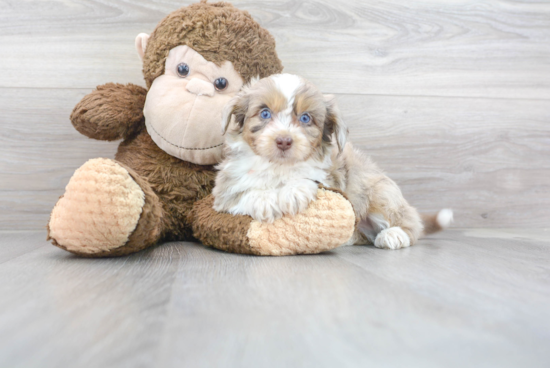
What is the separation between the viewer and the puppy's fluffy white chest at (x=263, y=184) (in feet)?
4.54

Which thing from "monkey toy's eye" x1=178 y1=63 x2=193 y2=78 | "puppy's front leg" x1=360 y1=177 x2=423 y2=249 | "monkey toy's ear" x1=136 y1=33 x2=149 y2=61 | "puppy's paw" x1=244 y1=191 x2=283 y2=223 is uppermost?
"monkey toy's ear" x1=136 y1=33 x2=149 y2=61

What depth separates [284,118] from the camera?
1.41 m

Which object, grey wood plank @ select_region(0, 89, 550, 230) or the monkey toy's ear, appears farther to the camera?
grey wood plank @ select_region(0, 89, 550, 230)

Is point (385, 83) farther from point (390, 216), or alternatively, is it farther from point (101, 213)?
point (101, 213)

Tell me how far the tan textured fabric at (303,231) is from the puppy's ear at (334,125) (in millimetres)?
243

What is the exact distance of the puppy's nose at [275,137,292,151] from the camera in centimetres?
133

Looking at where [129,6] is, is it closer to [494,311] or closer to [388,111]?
[388,111]

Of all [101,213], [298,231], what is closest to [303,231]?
[298,231]

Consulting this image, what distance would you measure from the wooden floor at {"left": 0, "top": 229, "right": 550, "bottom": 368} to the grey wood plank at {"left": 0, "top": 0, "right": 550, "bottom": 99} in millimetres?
1054

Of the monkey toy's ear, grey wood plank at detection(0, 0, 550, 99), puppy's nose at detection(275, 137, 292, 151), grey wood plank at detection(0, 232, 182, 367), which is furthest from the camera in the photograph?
grey wood plank at detection(0, 0, 550, 99)

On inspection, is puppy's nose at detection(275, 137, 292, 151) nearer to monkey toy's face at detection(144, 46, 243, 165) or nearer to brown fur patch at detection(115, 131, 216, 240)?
monkey toy's face at detection(144, 46, 243, 165)

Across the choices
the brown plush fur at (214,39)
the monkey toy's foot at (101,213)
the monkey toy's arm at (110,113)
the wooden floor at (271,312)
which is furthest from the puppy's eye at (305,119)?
the monkey toy's arm at (110,113)

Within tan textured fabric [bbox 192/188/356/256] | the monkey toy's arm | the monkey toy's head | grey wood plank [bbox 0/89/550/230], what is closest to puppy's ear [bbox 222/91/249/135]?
the monkey toy's head

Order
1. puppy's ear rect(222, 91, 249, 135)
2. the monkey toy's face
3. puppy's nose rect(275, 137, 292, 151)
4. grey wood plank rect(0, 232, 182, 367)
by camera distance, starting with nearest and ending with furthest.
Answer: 1. grey wood plank rect(0, 232, 182, 367)
2. puppy's nose rect(275, 137, 292, 151)
3. puppy's ear rect(222, 91, 249, 135)
4. the monkey toy's face
